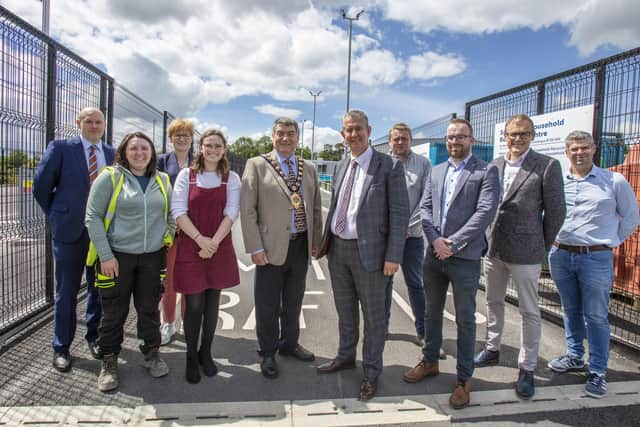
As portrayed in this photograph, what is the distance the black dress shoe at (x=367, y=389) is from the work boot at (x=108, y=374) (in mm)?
1824

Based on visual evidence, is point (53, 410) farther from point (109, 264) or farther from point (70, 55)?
point (70, 55)

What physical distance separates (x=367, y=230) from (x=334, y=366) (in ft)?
4.00

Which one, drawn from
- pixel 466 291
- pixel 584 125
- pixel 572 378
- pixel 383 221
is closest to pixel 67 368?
pixel 383 221

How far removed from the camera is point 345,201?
2.97 m

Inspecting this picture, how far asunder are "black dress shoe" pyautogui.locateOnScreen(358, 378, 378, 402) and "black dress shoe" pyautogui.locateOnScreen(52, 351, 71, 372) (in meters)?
2.33

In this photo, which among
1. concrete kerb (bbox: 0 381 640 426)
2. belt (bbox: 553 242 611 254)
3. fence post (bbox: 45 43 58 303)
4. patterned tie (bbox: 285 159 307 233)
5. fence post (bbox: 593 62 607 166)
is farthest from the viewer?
fence post (bbox: 593 62 607 166)

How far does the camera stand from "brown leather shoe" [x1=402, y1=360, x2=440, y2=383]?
3.03 metres

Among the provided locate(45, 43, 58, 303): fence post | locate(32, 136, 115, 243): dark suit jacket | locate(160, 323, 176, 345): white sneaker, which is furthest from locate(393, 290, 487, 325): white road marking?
locate(45, 43, 58, 303): fence post

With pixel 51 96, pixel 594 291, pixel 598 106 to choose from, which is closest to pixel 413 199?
pixel 594 291

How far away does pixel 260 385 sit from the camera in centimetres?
296

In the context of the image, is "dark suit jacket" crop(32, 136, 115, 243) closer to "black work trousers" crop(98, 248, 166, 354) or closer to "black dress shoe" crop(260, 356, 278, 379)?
"black work trousers" crop(98, 248, 166, 354)

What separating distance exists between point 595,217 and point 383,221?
5.68ft

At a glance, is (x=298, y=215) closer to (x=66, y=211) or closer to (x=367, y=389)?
(x=367, y=389)

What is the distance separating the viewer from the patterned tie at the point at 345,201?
2.96 m
